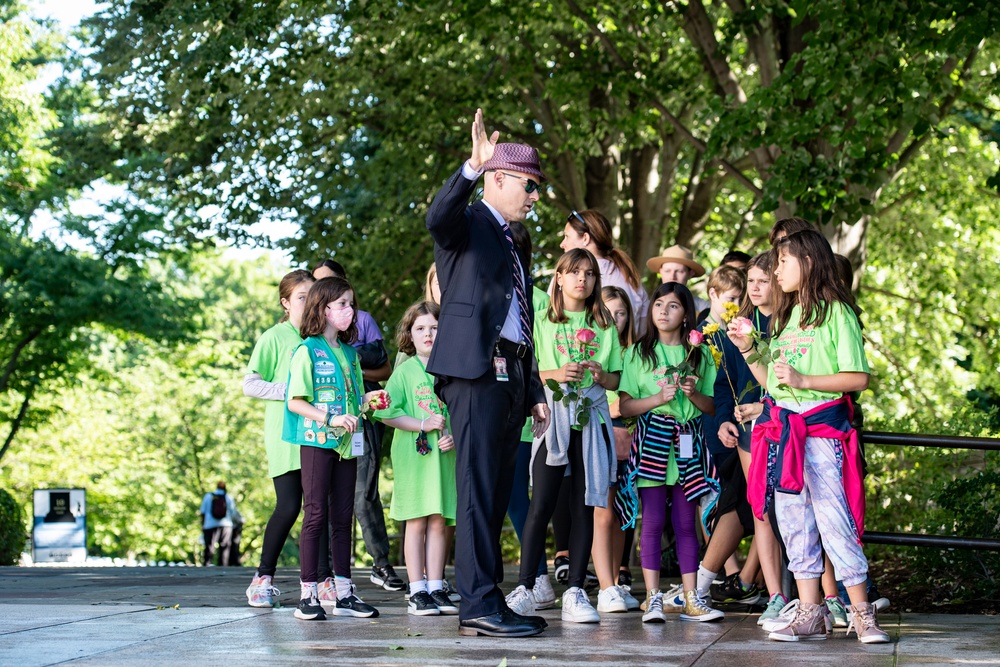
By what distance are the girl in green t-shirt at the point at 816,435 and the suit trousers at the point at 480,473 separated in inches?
45.4

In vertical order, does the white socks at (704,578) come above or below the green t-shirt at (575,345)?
below

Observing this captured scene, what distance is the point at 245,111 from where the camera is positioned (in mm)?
14961

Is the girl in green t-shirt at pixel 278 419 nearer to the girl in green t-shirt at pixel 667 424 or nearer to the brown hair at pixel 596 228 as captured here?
the brown hair at pixel 596 228

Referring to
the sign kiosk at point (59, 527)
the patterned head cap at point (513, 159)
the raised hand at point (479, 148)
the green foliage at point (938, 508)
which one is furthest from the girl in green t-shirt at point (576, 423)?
the sign kiosk at point (59, 527)

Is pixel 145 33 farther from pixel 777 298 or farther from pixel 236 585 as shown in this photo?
pixel 777 298

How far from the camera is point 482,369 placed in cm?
572

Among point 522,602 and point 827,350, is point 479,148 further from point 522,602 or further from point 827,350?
point 522,602

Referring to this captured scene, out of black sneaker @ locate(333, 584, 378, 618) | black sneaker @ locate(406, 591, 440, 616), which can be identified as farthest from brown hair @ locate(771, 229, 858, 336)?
black sneaker @ locate(333, 584, 378, 618)

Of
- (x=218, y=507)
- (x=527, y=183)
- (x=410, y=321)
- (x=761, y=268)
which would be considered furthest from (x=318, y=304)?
(x=218, y=507)

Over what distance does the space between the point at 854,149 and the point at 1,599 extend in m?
7.06

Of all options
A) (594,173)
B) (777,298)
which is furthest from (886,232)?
(777,298)

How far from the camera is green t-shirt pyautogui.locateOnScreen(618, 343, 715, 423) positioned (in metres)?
7.11

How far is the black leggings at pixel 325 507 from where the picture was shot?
22.0 ft

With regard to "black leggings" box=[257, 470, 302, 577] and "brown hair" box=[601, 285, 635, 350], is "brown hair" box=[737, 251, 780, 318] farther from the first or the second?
"black leggings" box=[257, 470, 302, 577]
